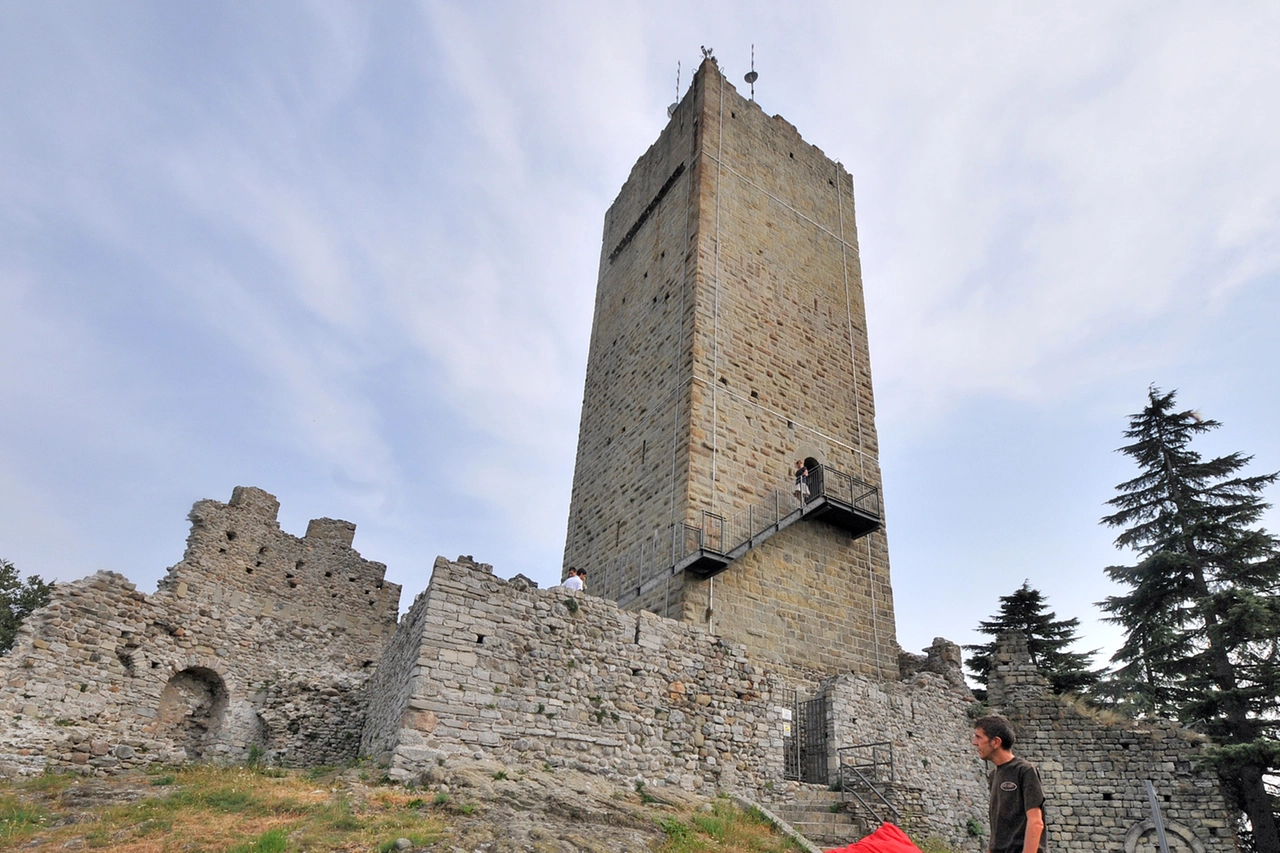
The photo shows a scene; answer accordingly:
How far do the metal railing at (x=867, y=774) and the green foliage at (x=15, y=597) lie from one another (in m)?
19.6

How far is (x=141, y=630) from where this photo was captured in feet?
39.9

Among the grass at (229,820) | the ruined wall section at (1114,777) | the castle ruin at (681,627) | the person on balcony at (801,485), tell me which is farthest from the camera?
the person on balcony at (801,485)

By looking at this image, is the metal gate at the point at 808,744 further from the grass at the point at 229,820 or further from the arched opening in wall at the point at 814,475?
the grass at the point at 229,820

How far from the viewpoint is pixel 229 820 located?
260 inches

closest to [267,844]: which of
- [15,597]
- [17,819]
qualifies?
[17,819]

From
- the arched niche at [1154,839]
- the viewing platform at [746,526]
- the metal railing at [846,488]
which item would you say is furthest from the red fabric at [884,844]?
the arched niche at [1154,839]

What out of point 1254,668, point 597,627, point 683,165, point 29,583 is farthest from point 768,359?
point 29,583

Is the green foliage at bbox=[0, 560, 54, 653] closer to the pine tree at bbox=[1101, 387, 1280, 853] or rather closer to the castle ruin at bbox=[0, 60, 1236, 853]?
the castle ruin at bbox=[0, 60, 1236, 853]

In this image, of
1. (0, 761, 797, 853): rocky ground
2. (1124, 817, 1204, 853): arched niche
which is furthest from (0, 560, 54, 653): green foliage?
(1124, 817, 1204, 853): arched niche

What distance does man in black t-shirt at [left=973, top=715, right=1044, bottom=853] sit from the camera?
4199mm

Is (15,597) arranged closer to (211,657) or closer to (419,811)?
(211,657)

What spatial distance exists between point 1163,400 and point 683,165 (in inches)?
454

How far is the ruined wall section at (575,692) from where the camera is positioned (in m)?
8.34

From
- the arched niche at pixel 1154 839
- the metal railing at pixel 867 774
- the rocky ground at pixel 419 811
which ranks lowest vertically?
the rocky ground at pixel 419 811
